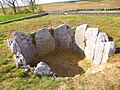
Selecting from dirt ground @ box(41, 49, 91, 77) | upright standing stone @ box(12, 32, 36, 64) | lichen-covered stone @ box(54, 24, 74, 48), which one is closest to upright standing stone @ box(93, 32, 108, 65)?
dirt ground @ box(41, 49, 91, 77)

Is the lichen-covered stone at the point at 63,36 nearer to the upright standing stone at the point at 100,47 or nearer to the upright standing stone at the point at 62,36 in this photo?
the upright standing stone at the point at 62,36

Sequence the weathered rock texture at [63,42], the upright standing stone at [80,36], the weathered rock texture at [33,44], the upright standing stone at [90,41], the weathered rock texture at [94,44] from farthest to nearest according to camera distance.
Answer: the upright standing stone at [80,36], the weathered rock texture at [33,44], the upright standing stone at [90,41], the weathered rock texture at [63,42], the weathered rock texture at [94,44]

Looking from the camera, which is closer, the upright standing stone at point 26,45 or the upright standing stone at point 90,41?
the upright standing stone at point 90,41

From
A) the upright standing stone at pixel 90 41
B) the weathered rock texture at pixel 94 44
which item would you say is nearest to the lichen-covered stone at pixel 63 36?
the weathered rock texture at pixel 94 44

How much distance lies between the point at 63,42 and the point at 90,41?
3.04m

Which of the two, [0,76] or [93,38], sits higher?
[93,38]

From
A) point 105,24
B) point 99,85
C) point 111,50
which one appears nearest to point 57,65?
point 111,50

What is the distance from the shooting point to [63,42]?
18.7m

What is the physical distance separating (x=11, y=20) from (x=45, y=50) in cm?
1150

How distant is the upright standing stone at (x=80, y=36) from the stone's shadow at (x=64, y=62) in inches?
31.8

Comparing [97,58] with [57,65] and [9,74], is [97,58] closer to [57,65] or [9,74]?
[57,65]

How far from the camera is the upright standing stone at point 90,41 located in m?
15.8

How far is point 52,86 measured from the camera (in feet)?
36.4

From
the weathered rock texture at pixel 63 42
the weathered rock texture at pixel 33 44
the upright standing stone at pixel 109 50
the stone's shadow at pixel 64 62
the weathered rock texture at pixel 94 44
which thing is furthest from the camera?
the weathered rock texture at pixel 33 44
